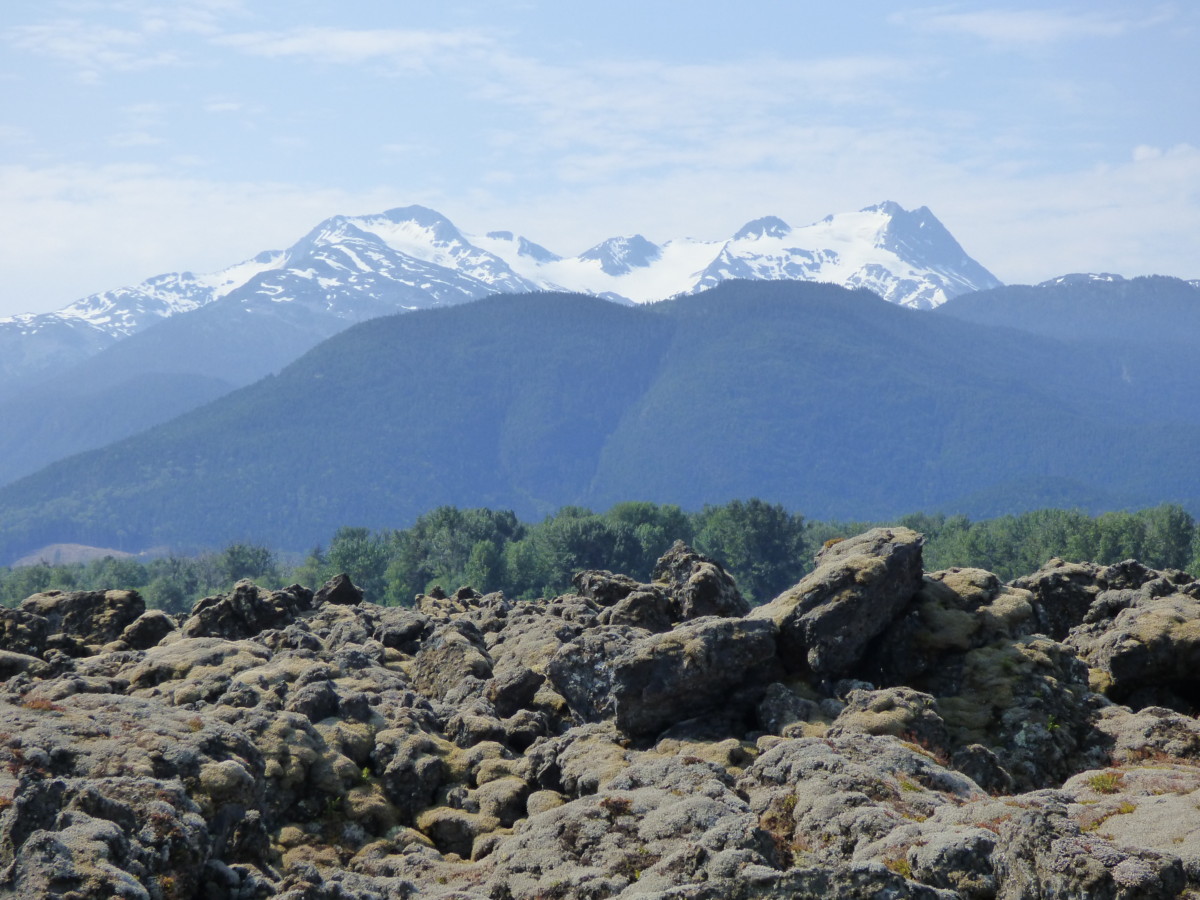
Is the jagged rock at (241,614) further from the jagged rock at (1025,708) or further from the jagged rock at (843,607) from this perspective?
the jagged rock at (1025,708)

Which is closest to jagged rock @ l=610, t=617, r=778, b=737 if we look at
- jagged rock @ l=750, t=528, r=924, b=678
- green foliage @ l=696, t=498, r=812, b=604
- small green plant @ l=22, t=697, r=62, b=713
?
jagged rock @ l=750, t=528, r=924, b=678

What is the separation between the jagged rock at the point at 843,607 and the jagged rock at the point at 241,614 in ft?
87.8

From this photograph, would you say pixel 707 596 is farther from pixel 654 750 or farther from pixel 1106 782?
pixel 1106 782

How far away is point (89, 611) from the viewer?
201ft

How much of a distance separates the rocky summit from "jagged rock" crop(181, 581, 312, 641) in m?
0.48

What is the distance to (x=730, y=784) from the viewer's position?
107 feet

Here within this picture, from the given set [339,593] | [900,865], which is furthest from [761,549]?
→ [900,865]

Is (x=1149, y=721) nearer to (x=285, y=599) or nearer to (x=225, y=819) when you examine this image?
(x=225, y=819)

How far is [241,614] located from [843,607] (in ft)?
105

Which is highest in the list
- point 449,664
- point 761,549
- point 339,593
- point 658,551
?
point 449,664

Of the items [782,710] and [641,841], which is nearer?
[641,841]

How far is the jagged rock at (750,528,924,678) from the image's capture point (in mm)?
42344

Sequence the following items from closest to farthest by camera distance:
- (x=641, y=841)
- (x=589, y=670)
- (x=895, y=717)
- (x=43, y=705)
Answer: (x=641, y=841)
(x=43, y=705)
(x=895, y=717)
(x=589, y=670)

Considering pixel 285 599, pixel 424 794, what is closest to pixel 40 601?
pixel 285 599
